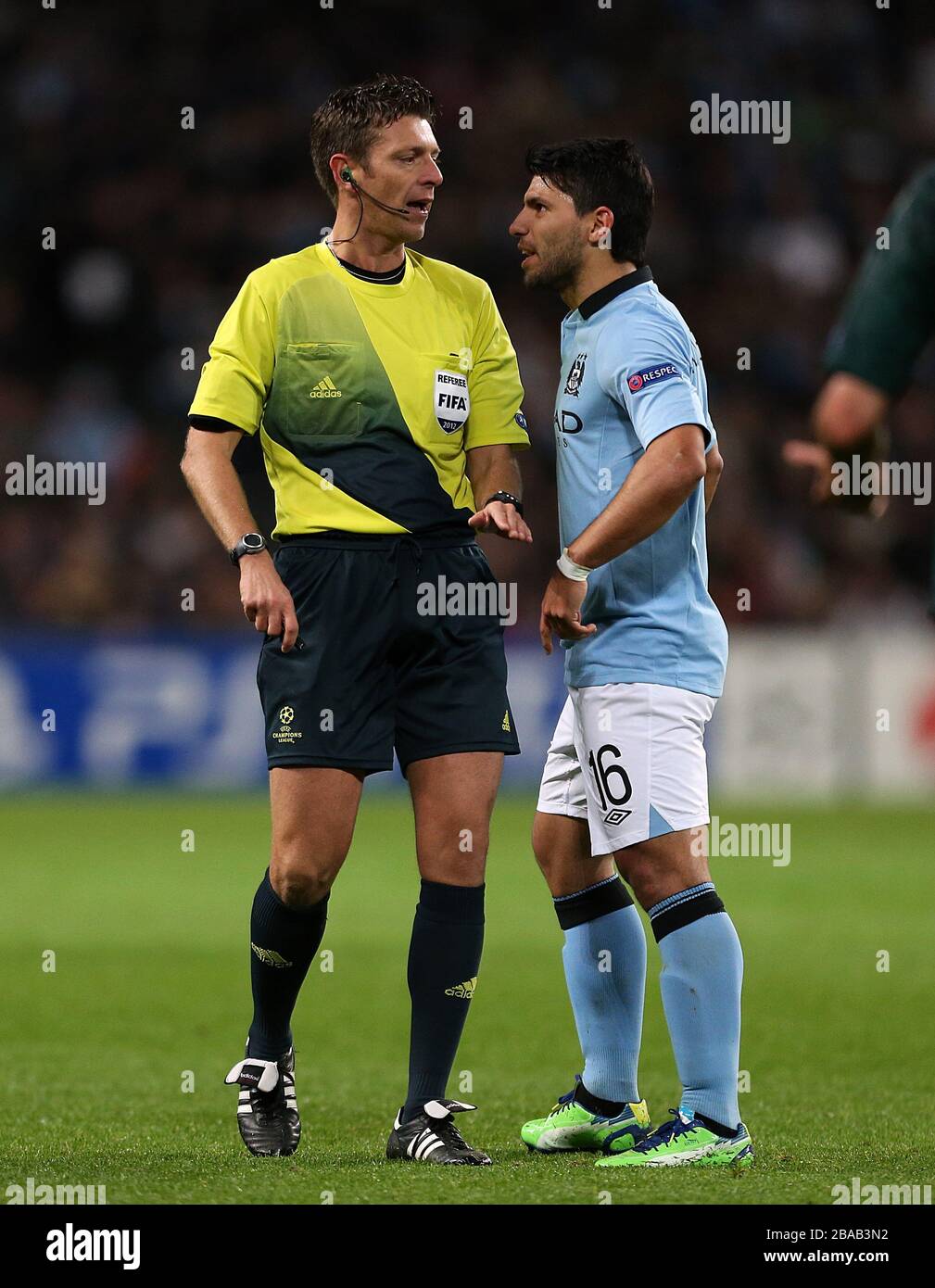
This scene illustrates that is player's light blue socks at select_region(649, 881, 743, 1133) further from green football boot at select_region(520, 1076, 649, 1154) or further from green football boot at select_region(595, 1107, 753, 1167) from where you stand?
green football boot at select_region(520, 1076, 649, 1154)

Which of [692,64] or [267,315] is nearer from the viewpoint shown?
[267,315]

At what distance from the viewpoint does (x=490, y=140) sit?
20000mm

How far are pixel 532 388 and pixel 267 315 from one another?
43.6 feet

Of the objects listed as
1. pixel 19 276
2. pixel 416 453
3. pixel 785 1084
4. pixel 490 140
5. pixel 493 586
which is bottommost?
pixel 785 1084

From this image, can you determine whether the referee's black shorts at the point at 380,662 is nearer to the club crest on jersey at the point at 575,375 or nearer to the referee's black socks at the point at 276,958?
the referee's black socks at the point at 276,958

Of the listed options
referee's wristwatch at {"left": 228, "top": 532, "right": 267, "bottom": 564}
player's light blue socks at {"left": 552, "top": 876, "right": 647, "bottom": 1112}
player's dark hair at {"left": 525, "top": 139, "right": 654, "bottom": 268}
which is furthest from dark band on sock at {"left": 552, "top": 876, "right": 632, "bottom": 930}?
player's dark hair at {"left": 525, "top": 139, "right": 654, "bottom": 268}

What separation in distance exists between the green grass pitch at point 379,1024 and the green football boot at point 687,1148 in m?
0.08

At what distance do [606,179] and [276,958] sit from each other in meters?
2.02

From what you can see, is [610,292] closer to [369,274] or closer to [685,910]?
[369,274]

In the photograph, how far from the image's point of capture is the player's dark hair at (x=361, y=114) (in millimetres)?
4691

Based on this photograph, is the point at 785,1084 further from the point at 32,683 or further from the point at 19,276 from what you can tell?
the point at 19,276

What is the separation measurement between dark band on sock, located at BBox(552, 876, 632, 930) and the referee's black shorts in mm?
454

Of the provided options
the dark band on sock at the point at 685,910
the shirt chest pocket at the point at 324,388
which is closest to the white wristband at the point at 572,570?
the shirt chest pocket at the point at 324,388

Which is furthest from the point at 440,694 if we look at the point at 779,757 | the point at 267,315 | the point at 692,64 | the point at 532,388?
the point at 692,64
